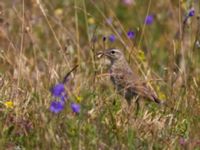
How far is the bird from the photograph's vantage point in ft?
23.6

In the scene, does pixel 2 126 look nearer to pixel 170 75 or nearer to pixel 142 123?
pixel 142 123

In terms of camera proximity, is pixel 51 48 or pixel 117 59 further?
pixel 51 48

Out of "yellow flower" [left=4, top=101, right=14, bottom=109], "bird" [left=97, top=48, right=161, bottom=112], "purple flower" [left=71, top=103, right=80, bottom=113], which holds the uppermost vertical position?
"purple flower" [left=71, top=103, right=80, bottom=113]

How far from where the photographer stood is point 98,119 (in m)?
6.02

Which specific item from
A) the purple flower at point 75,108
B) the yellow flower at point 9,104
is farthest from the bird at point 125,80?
the purple flower at point 75,108

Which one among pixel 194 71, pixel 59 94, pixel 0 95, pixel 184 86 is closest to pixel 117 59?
pixel 194 71

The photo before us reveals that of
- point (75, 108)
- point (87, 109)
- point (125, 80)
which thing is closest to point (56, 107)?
point (75, 108)

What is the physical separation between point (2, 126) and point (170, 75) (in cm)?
214

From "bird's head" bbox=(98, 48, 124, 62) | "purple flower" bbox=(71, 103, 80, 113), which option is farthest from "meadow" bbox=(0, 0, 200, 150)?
"bird's head" bbox=(98, 48, 124, 62)

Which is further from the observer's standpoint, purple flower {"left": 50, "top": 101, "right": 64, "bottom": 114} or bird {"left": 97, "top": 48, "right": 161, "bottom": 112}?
bird {"left": 97, "top": 48, "right": 161, "bottom": 112}

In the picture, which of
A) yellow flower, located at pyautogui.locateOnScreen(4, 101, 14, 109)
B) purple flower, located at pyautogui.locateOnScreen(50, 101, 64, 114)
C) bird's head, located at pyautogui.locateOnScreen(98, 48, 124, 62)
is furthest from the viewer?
bird's head, located at pyautogui.locateOnScreen(98, 48, 124, 62)

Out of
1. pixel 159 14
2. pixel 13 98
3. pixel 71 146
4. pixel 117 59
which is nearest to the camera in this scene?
pixel 71 146

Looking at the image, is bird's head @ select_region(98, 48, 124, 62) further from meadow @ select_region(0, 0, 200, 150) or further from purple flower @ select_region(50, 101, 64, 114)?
purple flower @ select_region(50, 101, 64, 114)

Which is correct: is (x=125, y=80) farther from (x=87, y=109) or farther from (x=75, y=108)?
(x=75, y=108)
